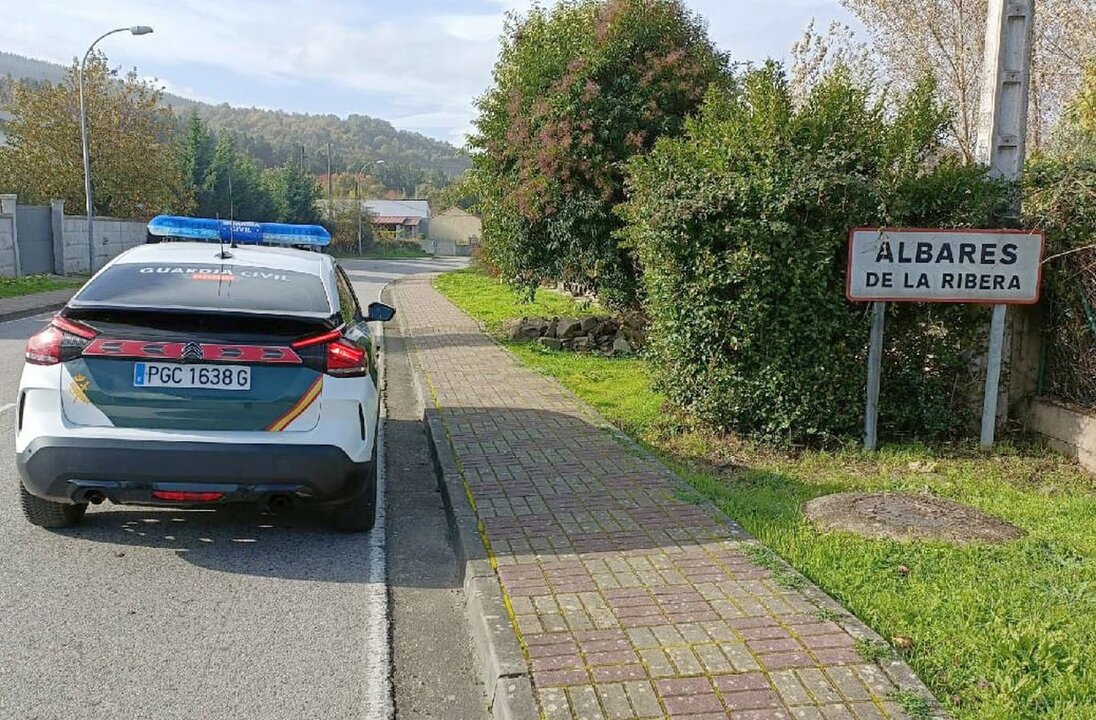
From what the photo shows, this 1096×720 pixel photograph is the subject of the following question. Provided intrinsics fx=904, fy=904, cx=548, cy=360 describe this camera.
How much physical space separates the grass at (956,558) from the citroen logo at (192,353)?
3.17 meters

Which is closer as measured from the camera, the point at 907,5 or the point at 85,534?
the point at 85,534

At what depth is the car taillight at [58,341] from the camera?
15.7ft

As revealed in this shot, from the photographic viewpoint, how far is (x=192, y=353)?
15.6 ft

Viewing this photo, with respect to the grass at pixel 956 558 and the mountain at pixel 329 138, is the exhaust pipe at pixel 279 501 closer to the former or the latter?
the grass at pixel 956 558

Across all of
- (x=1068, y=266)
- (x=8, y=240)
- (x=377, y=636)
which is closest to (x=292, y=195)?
(x=8, y=240)

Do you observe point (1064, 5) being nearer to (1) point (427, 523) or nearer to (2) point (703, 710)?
(1) point (427, 523)

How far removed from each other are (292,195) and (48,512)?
68251 millimetres

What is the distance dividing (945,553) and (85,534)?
4888mm

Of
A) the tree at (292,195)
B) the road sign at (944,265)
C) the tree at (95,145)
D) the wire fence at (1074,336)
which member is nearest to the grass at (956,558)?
the wire fence at (1074,336)

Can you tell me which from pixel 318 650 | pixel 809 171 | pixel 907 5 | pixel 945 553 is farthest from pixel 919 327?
pixel 907 5

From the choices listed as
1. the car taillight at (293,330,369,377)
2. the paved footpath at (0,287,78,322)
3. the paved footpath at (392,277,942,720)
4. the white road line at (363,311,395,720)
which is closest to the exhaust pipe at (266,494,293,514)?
the white road line at (363,311,395,720)

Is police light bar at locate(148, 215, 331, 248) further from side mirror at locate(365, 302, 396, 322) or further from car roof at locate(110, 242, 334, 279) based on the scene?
car roof at locate(110, 242, 334, 279)

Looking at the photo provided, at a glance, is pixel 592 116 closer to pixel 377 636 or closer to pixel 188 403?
pixel 188 403

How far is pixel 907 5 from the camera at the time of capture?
20469mm
